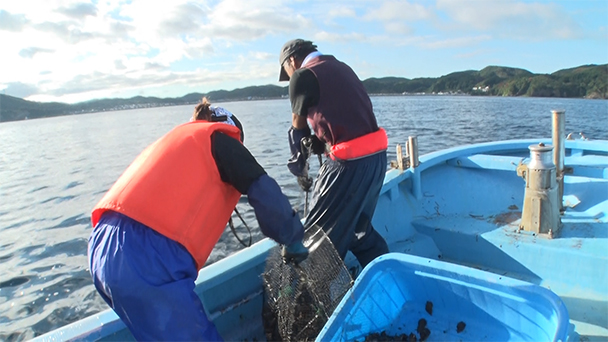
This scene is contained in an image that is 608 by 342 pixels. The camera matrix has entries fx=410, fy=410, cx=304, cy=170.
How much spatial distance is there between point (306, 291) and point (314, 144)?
111 centimetres

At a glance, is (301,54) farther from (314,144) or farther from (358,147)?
(358,147)

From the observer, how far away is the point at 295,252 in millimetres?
2391

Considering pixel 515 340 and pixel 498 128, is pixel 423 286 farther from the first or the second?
pixel 498 128

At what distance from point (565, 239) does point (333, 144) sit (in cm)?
220

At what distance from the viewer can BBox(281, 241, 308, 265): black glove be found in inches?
93.4

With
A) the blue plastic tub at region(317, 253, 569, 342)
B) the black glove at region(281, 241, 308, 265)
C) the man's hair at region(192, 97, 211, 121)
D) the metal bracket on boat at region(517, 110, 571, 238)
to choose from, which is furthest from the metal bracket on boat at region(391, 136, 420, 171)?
the man's hair at region(192, 97, 211, 121)

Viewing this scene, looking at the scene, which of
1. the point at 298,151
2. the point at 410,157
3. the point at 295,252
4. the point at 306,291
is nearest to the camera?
the point at 295,252

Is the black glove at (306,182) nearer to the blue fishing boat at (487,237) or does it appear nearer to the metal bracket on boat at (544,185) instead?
the blue fishing boat at (487,237)

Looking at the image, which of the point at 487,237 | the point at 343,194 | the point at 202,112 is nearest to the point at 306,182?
the point at 343,194

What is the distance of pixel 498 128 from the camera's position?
22.3m

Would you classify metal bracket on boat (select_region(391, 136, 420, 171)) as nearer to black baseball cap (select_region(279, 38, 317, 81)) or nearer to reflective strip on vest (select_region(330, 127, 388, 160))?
reflective strip on vest (select_region(330, 127, 388, 160))

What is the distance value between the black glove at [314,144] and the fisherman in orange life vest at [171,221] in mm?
1095

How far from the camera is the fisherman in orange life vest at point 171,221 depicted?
5.66 feet

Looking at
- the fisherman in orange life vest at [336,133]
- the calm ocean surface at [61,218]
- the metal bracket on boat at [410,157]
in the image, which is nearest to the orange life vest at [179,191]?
the fisherman in orange life vest at [336,133]
